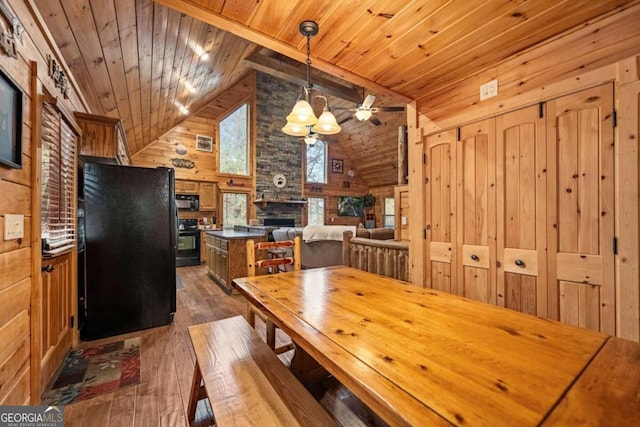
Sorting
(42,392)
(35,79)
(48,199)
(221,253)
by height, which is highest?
(35,79)

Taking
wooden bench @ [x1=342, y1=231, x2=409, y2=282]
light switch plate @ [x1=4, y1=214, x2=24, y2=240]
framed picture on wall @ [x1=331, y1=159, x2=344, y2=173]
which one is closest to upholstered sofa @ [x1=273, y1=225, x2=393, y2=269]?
wooden bench @ [x1=342, y1=231, x2=409, y2=282]

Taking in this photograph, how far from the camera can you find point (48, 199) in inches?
72.7

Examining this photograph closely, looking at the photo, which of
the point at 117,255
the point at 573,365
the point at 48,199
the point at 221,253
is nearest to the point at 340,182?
the point at 221,253

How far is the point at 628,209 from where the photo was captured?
1555 millimetres

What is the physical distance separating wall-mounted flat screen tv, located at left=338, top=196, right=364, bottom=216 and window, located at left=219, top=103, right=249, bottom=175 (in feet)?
12.4

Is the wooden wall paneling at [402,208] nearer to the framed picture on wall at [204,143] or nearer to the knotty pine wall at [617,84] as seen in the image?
the knotty pine wall at [617,84]

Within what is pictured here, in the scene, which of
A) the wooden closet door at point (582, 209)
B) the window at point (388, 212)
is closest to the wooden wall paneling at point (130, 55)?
the wooden closet door at point (582, 209)

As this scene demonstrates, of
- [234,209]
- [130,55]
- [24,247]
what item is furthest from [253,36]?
[234,209]

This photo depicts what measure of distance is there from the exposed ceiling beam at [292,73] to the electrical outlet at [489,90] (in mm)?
4529

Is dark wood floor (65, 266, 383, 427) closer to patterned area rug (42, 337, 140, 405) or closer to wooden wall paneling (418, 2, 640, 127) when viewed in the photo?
patterned area rug (42, 337, 140, 405)

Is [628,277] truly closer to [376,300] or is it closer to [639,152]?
[639,152]

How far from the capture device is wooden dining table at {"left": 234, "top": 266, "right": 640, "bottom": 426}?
623mm

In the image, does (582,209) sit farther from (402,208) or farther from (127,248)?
(127,248)

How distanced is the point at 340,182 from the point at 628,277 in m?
8.75
